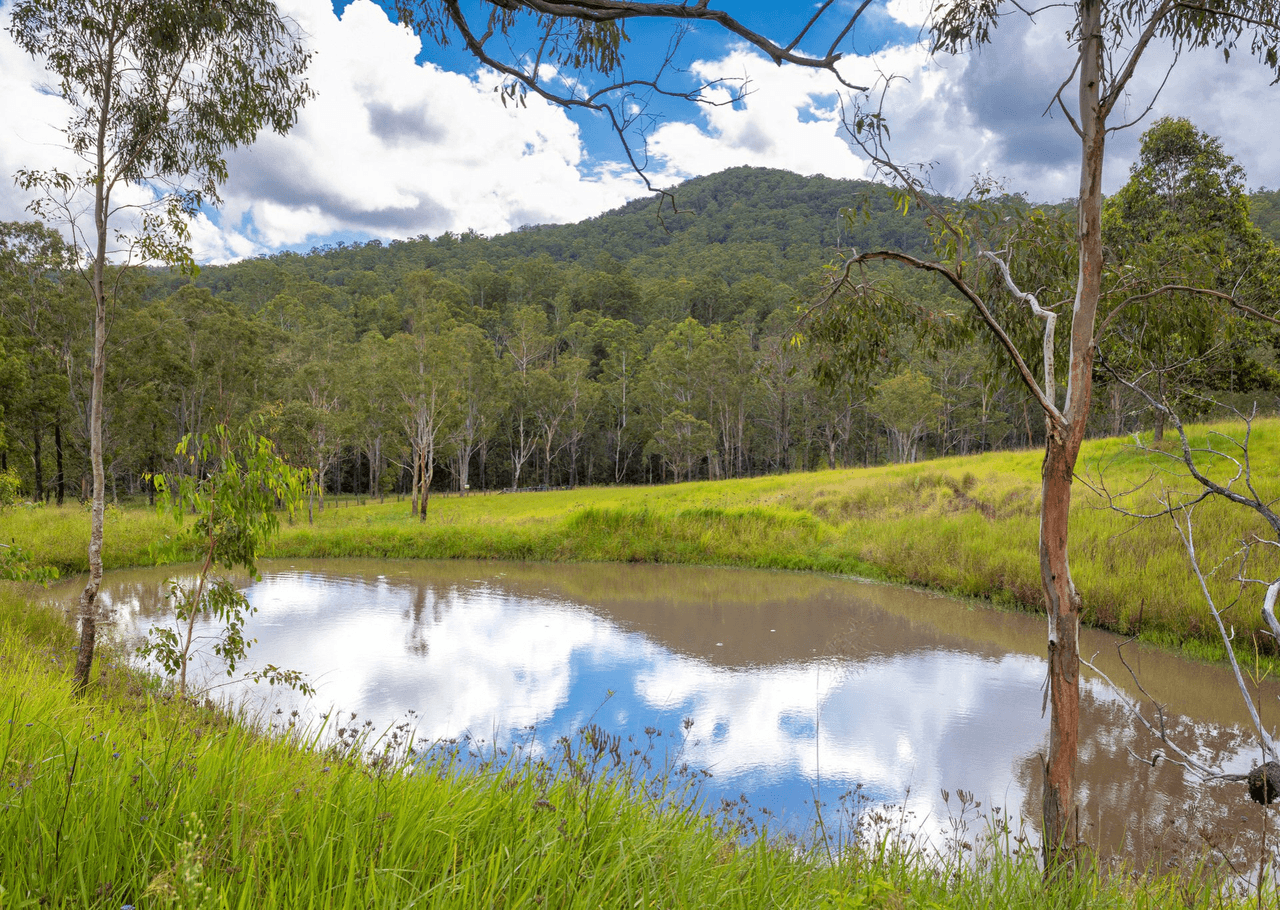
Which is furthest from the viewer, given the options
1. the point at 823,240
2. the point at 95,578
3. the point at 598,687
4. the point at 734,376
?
the point at 823,240

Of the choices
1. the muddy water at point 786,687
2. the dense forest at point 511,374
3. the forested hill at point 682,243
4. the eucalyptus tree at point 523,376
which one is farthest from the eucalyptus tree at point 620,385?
the muddy water at point 786,687

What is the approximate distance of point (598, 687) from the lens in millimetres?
8523

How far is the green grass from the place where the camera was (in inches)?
62.1

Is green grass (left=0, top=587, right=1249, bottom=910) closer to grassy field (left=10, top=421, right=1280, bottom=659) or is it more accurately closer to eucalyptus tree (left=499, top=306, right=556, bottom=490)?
grassy field (left=10, top=421, right=1280, bottom=659)

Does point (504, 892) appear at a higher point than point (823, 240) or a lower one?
lower

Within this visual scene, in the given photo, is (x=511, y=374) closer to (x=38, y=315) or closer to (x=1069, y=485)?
(x=38, y=315)

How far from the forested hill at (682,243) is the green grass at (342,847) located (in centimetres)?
6452

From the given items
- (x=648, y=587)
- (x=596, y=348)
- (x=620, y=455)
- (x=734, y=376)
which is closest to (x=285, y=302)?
(x=596, y=348)

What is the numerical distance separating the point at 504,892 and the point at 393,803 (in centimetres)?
63

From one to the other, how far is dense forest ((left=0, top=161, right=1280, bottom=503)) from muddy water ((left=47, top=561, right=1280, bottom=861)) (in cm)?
343

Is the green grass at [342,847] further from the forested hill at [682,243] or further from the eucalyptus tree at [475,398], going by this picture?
the forested hill at [682,243]

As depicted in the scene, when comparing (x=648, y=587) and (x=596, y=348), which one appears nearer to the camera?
(x=648, y=587)

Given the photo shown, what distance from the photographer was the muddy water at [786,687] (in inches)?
228

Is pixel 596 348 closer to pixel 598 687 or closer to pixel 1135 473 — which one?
pixel 1135 473
